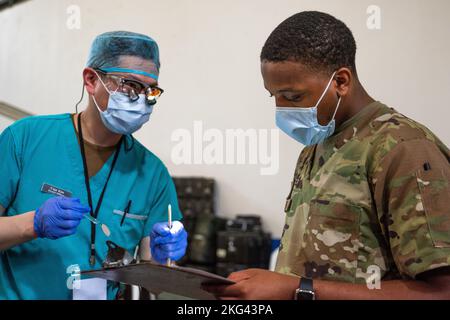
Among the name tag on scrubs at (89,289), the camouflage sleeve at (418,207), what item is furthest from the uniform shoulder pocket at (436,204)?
the name tag on scrubs at (89,289)

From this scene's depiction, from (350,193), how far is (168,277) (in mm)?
426

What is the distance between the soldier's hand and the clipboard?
18 millimetres

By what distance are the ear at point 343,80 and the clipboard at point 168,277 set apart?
20.3 inches

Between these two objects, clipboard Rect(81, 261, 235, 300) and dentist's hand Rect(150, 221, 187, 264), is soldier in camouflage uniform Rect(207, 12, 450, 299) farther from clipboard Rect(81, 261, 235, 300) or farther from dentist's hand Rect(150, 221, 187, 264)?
dentist's hand Rect(150, 221, 187, 264)

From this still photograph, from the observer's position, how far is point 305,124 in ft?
3.95

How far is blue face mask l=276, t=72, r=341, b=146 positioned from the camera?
3.85 feet

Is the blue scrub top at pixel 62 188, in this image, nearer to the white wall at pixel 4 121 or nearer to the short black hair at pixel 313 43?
the short black hair at pixel 313 43

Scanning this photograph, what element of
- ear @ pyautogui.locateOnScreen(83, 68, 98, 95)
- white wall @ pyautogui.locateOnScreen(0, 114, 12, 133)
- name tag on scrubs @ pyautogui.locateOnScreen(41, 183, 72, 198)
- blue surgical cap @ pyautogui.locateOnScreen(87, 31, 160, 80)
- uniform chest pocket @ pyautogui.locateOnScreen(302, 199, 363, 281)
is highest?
blue surgical cap @ pyautogui.locateOnScreen(87, 31, 160, 80)

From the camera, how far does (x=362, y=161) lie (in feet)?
3.43

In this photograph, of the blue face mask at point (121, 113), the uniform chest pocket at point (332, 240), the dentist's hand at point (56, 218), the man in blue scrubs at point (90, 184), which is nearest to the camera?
the uniform chest pocket at point (332, 240)

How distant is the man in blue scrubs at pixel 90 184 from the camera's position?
1410mm

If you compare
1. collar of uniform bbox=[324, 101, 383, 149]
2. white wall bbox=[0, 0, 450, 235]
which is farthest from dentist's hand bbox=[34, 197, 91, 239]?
white wall bbox=[0, 0, 450, 235]

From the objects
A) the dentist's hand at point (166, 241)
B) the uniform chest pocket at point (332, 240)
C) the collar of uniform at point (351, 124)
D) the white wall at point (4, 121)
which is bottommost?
the dentist's hand at point (166, 241)
